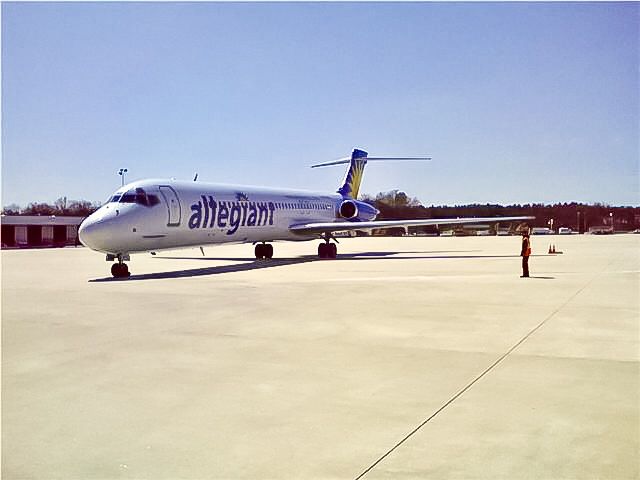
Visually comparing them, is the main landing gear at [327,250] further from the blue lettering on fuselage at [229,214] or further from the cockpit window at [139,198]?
the cockpit window at [139,198]

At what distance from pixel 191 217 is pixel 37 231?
44228mm

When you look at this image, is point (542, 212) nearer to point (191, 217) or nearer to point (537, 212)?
point (537, 212)

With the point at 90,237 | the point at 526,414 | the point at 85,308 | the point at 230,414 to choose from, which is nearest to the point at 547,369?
the point at 526,414

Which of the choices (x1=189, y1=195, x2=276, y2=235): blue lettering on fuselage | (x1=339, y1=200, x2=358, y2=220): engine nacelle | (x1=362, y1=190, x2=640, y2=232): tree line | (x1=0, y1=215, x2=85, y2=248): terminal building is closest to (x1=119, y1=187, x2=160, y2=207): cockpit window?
(x1=189, y1=195, x2=276, y2=235): blue lettering on fuselage

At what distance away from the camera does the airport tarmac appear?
3.70 metres

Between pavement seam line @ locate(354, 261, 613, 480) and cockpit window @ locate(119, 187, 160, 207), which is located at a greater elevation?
cockpit window @ locate(119, 187, 160, 207)

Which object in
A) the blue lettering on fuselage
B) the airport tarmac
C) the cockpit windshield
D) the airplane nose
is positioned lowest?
the airport tarmac

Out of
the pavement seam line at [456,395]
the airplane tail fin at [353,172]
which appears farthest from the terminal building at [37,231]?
the pavement seam line at [456,395]

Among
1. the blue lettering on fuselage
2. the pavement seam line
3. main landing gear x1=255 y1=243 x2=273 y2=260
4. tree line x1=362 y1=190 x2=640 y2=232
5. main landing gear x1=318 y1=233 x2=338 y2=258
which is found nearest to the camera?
the pavement seam line

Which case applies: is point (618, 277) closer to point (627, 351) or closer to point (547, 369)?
point (627, 351)

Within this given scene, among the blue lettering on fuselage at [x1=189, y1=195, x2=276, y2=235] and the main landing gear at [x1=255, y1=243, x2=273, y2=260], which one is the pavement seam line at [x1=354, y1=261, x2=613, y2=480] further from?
the main landing gear at [x1=255, y1=243, x2=273, y2=260]

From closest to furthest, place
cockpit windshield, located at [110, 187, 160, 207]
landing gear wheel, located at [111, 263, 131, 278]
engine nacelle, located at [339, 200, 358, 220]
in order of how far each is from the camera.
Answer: landing gear wheel, located at [111, 263, 131, 278] < cockpit windshield, located at [110, 187, 160, 207] < engine nacelle, located at [339, 200, 358, 220]

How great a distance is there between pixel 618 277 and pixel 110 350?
14221 millimetres

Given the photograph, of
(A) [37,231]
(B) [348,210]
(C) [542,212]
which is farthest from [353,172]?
(C) [542,212]
